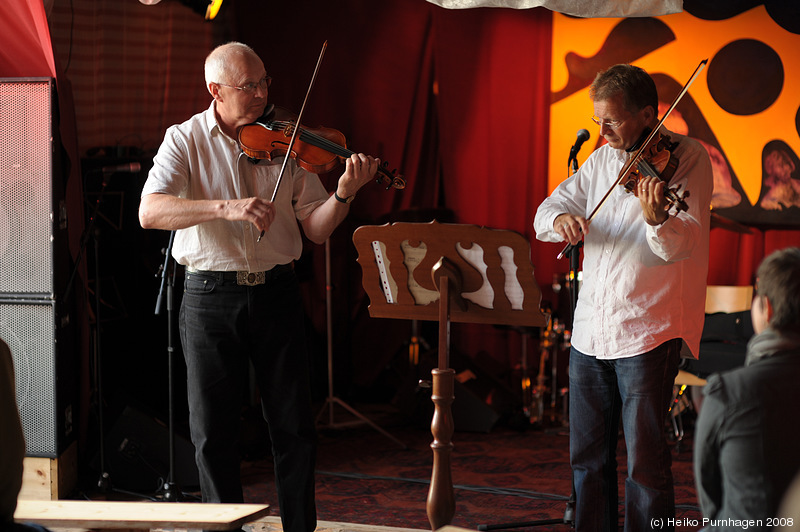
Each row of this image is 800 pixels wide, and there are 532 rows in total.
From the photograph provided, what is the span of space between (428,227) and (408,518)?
1.47 metres

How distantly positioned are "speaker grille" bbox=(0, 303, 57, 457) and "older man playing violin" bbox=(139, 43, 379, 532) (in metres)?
1.01

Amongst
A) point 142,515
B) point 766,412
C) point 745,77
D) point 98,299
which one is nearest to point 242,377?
point 142,515

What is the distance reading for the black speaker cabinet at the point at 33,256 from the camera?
3387 millimetres

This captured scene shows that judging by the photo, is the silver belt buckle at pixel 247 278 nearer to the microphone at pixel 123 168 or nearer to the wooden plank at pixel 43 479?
the microphone at pixel 123 168

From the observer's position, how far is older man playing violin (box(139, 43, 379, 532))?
8.75 ft

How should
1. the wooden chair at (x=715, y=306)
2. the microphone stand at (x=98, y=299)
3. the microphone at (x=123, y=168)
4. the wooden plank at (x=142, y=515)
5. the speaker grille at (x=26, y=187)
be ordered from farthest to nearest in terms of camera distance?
the wooden chair at (x=715, y=306) → the microphone at (x=123, y=168) → the microphone stand at (x=98, y=299) → the speaker grille at (x=26, y=187) → the wooden plank at (x=142, y=515)

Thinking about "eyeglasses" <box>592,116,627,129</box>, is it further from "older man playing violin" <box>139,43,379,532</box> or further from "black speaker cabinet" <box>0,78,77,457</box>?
"black speaker cabinet" <box>0,78,77,457</box>

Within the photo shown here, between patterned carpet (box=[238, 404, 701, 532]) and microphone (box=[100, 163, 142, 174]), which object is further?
microphone (box=[100, 163, 142, 174])

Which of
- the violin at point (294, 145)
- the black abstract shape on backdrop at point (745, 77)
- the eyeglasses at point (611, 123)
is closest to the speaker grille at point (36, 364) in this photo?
the violin at point (294, 145)

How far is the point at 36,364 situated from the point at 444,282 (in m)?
1.95

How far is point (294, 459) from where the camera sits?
9.14ft

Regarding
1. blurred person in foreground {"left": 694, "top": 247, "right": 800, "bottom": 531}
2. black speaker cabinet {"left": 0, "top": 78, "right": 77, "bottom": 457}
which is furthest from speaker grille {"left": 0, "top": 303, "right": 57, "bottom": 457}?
blurred person in foreground {"left": 694, "top": 247, "right": 800, "bottom": 531}

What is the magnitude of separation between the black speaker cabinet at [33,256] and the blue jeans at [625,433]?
6.99 feet

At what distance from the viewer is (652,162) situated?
2.42m
